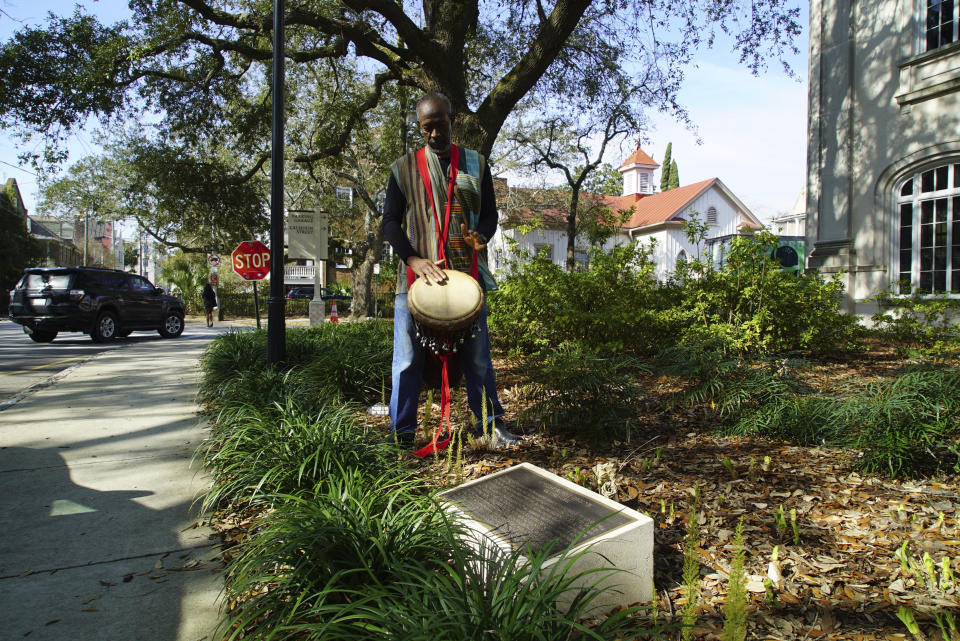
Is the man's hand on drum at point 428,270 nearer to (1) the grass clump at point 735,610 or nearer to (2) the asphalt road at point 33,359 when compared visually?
(1) the grass clump at point 735,610

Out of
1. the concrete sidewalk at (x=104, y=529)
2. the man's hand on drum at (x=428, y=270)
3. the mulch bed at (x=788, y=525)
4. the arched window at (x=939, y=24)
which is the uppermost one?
the arched window at (x=939, y=24)

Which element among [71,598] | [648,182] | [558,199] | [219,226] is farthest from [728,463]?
[648,182]

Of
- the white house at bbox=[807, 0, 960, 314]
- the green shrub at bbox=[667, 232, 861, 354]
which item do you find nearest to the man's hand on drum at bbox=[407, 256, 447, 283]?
the green shrub at bbox=[667, 232, 861, 354]

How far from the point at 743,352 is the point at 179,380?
286 inches

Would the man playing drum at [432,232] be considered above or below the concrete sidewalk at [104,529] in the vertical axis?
above

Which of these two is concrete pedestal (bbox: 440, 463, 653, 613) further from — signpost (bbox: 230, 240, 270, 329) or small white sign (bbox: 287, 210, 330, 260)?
small white sign (bbox: 287, 210, 330, 260)

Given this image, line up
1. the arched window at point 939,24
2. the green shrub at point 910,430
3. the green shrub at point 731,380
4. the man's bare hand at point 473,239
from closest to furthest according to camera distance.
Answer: the green shrub at point 910,430 → the man's bare hand at point 473,239 → the green shrub at point 731,380 → the arched window at point 939,24

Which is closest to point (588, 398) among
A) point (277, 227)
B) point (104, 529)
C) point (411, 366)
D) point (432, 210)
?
point (411, 366)

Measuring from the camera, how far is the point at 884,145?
39.5 feet

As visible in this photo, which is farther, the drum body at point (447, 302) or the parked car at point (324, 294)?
the parked car at point (324, 294)

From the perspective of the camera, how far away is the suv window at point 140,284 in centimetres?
1678

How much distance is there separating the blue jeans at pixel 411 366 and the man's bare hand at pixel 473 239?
38 centimetres

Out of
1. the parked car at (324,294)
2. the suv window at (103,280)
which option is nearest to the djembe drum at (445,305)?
the suv window at (103,280)

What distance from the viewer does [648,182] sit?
4997 centimetres
